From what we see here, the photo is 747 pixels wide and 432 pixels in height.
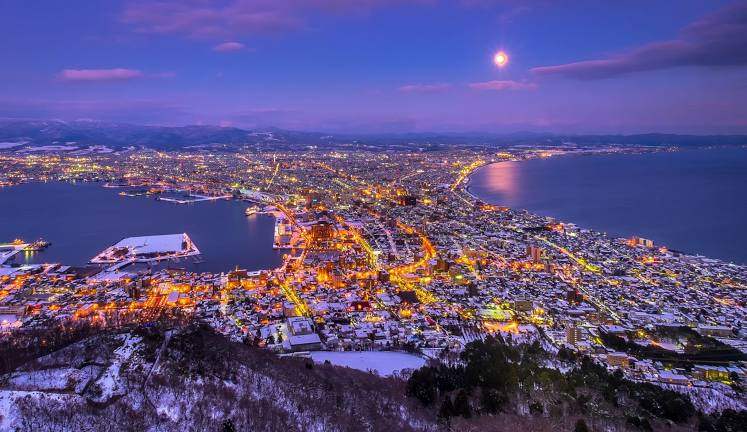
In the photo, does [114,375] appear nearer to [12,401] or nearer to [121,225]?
[12,401]

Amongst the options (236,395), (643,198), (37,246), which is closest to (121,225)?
(37,246)

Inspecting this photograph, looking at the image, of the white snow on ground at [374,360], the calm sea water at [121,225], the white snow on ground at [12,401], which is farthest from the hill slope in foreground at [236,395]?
the calm sea water at [121,225]

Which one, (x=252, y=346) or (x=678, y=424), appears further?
(x=252, y=346)

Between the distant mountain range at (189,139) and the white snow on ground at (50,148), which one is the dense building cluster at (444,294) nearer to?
the white snow on ground at (50,148)

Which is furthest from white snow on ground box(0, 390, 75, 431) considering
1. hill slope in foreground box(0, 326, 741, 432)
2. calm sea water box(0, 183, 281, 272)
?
calm sea water box(0, 183, 281, 272)

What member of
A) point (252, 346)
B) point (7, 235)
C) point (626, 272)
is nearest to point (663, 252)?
point (626, 272)

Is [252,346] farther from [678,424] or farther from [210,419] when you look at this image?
[678,424]
